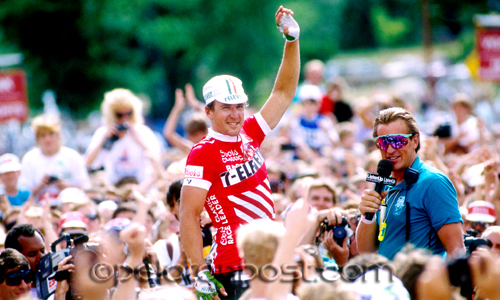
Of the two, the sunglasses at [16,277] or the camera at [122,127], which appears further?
the camera at [122,127]

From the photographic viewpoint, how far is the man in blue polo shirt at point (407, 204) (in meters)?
3.64

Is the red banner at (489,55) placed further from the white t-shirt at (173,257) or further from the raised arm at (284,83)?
the white t-shirt at (173,257)

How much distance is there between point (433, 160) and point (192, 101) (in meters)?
3.70

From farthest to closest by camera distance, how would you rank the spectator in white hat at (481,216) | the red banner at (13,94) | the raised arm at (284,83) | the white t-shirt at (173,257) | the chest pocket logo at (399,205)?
the red banner at (13,94)
the spectator in white hat at (481,216)
the white t-shirt at (173,257)
the raised arm at (284,83)
the chest pocket logo at (399,205)

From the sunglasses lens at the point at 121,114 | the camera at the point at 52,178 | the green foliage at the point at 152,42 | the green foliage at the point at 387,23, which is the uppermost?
the green foliage at the point at 387,23

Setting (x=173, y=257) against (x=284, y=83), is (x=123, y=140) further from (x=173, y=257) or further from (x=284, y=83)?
(x=284, y=83)

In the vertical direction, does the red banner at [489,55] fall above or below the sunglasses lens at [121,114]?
above

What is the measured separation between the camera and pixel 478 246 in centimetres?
388

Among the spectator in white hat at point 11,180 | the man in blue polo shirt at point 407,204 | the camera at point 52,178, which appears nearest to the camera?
the man in blue polo shirt at point 407,204

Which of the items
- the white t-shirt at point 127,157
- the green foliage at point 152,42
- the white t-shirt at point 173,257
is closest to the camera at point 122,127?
the white t-shirt at point 127,157

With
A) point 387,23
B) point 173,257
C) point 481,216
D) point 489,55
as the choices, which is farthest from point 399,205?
point 387,23

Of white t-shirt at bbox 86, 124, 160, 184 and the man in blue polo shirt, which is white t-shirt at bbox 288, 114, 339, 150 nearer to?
white t-shirt at bbox 86, 124, 160, 184

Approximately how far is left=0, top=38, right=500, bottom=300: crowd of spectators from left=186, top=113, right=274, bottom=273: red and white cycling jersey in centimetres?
29

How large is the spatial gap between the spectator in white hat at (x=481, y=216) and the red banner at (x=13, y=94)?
1198 cm
